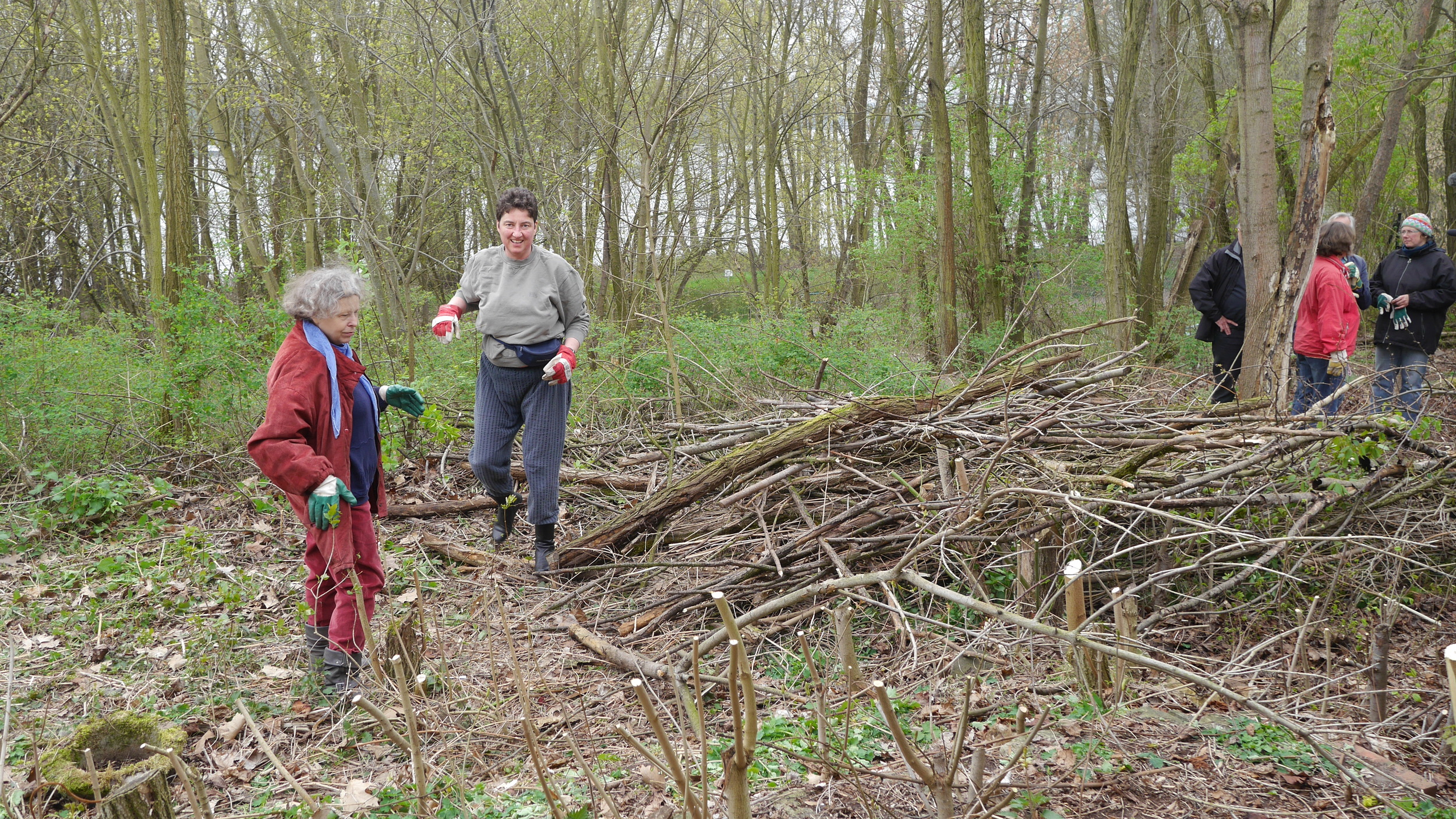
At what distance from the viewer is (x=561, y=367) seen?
4625 millimetres

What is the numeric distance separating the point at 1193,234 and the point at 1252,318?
678 centimetres

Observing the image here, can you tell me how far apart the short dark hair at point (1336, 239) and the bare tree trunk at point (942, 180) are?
159 inches

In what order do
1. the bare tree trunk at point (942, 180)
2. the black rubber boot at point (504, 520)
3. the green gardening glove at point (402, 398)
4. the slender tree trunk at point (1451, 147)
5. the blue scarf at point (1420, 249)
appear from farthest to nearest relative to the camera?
the slender tree trunk at point (1451, 147) < the bare tree trunk at point (942, 180) < the blue scarf at point (1420, 249) < the black rubber boot at point (504, 520) < the green gardening glove at point (402, 398)

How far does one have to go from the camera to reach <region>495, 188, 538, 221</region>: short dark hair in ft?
15.4

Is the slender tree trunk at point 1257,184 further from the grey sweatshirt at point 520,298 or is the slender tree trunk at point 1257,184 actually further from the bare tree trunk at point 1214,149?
the bare tree trunk at point 1214,149

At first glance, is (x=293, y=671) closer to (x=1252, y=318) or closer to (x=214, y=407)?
(x=214, y=407)

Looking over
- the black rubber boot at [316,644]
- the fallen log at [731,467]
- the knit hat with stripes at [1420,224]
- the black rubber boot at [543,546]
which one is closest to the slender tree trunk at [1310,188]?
the knit hat with stripes at [1420,224]

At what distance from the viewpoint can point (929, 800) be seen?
2.51 meters

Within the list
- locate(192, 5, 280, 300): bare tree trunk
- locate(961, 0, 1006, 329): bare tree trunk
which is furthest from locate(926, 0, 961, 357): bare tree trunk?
locate(192, 5, 280, 300): bare tree trunk

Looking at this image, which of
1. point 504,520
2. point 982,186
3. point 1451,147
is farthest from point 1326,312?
point 1451,147

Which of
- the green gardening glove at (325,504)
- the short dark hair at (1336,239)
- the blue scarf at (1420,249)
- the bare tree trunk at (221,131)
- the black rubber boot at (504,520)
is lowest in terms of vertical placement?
the black rubber boot at (504,520)

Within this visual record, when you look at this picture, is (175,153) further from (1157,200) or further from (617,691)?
(1157,200)

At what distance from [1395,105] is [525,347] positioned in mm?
11094

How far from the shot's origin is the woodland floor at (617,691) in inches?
103
